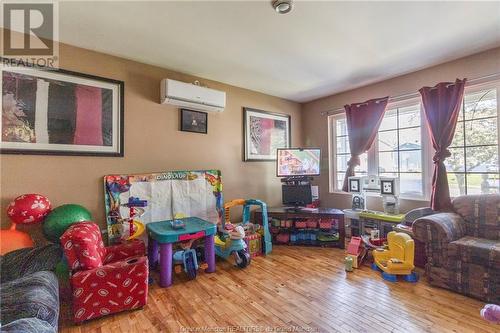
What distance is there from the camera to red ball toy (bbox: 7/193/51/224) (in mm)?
1847

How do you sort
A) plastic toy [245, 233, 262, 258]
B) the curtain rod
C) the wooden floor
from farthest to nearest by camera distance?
plastic toy [245, 233, 262, 258]
the curtain rod
the wooden floor

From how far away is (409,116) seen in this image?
314cm

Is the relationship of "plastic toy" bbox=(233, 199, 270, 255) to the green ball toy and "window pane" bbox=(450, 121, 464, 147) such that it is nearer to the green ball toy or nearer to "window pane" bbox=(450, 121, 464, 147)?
the green ball toy

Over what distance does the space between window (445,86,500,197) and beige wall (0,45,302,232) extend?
233 cm

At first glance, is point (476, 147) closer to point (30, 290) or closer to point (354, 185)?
point (354, 185)

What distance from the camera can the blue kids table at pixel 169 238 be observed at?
85.8 inches

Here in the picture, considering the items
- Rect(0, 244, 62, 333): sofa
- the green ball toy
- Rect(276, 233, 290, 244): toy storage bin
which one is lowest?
Rect(276, 233, 290, 244): toy storage bin

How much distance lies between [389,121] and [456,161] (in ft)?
3.05

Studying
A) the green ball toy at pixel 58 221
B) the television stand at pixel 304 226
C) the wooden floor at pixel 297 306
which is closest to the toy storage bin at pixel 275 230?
the television stand at pixel 304 226

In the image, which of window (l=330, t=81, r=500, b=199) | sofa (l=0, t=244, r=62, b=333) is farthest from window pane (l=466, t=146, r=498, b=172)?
sofa (l=0, t=244, r=62, b=333)

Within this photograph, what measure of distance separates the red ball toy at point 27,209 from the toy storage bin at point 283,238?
2636mm

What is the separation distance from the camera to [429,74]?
9.38 feet

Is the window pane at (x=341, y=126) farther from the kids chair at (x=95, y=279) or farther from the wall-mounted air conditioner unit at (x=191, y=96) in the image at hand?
the kids chair at (x=95, y=279)

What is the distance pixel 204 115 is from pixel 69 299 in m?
2.32
